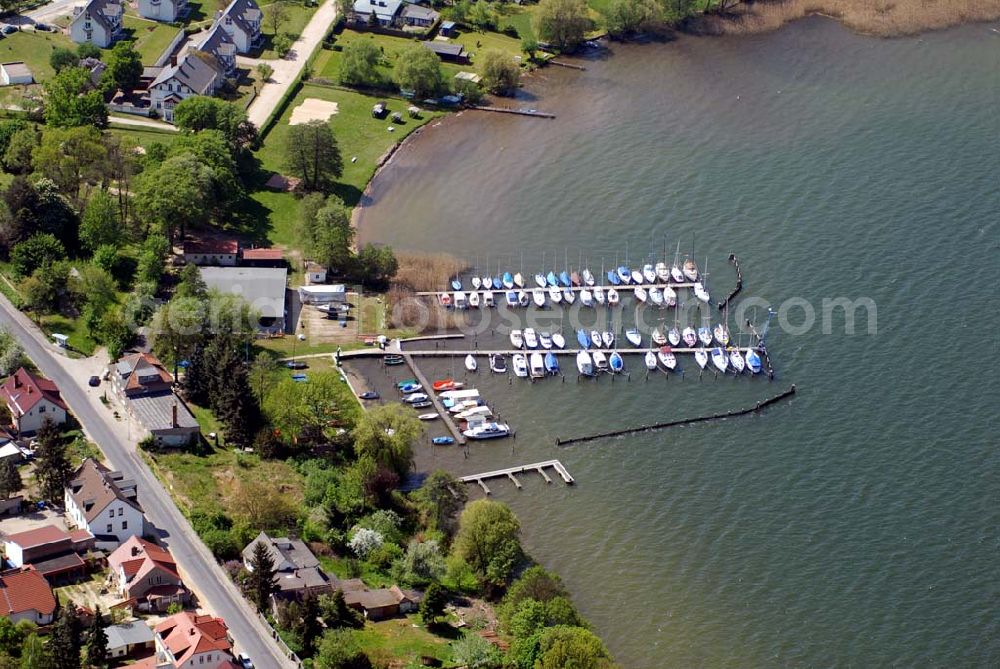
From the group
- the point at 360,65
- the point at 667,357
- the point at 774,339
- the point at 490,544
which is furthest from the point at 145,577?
the point at 360,65

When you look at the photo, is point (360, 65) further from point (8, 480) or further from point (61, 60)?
point (8, 480)

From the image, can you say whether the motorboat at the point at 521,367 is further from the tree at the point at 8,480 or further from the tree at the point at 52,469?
the tree at the point at 8,480

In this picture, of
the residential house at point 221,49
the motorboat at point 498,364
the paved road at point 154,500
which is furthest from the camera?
the residential house at point 221,49

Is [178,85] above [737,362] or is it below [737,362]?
above

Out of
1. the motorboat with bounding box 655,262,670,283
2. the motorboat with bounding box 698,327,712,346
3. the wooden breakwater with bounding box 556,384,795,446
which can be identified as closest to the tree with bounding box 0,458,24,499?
the wooden breakwater with bounding box 556,384,795,446

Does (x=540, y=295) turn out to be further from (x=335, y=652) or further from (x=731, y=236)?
(x=335, y=652)

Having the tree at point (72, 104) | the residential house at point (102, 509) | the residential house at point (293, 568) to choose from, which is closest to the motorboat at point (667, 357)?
the residential house at point (293, 568)

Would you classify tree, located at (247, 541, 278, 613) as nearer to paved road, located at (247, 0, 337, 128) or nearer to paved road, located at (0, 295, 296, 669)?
paved road, located at (0, 295, 296, 669)
